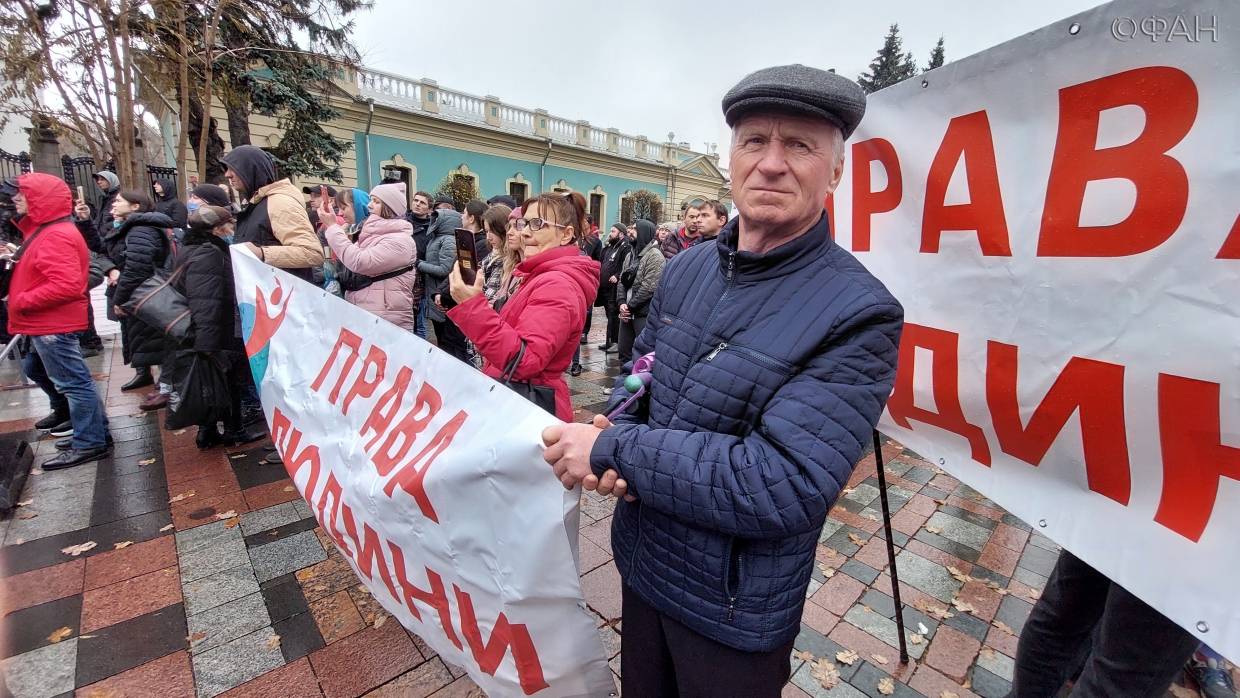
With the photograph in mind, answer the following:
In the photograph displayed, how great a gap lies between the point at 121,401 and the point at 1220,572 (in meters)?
6.73

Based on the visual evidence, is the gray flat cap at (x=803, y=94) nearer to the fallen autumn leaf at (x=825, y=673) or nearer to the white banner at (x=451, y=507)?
the white banner at (x=451, y=507)

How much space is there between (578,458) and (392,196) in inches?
131

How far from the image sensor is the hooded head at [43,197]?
128 inches

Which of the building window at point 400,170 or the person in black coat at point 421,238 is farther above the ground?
the building window at point 400,170

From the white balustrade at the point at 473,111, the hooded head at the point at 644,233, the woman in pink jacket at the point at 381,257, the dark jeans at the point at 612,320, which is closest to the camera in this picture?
the woman in pink jacket at the point at 381,257

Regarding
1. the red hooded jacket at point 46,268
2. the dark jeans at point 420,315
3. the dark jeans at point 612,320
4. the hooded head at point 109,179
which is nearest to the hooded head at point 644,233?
the dark jeans at point 612,320

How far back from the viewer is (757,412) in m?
1.08

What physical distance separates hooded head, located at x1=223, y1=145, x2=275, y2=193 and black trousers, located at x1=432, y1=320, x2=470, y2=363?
1619mm

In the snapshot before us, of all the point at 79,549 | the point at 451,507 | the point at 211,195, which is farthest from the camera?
the point at 211,195

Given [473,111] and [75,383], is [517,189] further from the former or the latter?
[75,383]

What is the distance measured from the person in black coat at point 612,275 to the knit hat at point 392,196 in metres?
2.95

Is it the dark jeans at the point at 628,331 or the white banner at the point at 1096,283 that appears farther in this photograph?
the dark jeans at the point at 628,331
